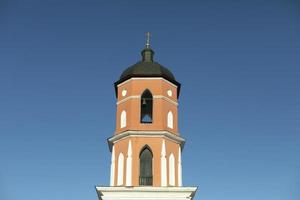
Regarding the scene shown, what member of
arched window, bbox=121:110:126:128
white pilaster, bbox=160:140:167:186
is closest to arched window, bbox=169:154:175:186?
white pilaster, bbox=160:140:167:186

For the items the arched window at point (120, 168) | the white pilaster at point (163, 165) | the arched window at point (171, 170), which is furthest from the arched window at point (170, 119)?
the arched window at point (120, 168)

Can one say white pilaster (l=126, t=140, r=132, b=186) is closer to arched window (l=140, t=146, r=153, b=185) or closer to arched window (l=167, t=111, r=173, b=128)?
arched window (l=140, t=146, r=153, b=185)

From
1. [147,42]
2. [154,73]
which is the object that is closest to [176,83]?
[154,73]

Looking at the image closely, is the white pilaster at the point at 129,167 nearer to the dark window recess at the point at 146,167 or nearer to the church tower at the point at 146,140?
the church tower at the point at 146,140

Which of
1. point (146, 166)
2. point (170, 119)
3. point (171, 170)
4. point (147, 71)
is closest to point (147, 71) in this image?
point (147, 71)

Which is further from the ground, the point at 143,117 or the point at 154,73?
the point at 154,73

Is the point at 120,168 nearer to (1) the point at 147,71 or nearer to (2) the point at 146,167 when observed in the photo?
(2) the point at 146,167

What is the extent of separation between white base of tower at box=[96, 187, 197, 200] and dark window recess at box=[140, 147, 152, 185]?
32.1 inches

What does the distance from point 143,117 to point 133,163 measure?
3.80 m

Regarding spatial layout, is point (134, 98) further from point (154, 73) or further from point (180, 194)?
point (180, 194)

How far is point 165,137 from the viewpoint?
2898 cm

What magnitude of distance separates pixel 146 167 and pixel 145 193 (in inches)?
68.8

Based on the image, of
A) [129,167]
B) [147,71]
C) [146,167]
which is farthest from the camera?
[147,71]

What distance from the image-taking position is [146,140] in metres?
28.9
